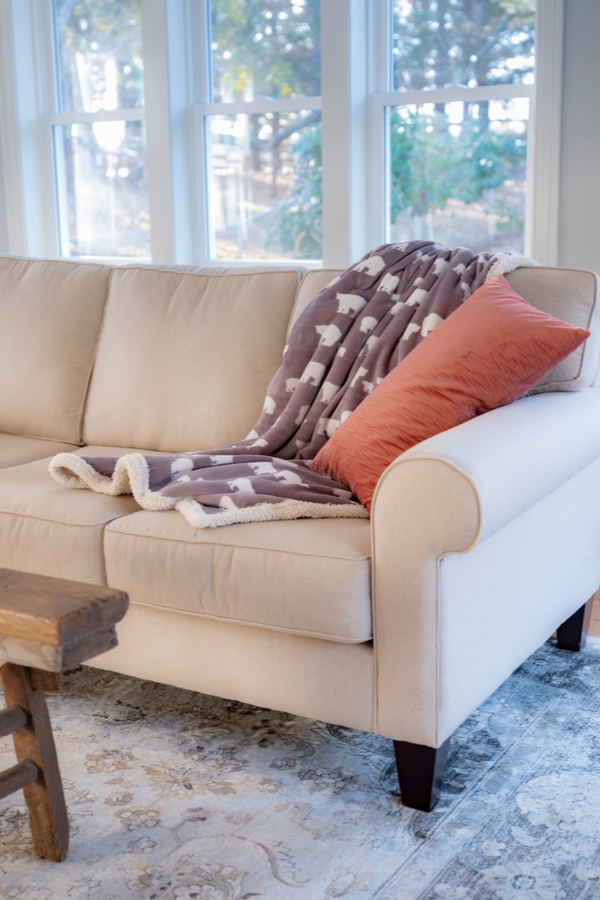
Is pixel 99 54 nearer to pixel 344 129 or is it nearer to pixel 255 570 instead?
pixel 344 129

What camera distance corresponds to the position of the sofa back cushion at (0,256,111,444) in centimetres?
261

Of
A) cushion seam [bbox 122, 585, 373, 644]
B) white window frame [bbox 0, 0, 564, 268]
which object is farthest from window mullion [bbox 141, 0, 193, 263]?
cushion seam [bbox 122, 585, 373, 644]

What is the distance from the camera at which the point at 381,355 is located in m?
2.06

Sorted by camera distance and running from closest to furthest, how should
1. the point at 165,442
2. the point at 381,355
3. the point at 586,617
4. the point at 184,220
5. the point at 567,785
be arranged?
1. the point at 567,785
2. the point at 381,355
3. the point at 586,617
4. the point at 165,442
5. the point at 184,220

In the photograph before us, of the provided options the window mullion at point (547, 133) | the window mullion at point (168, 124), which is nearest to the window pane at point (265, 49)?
the window mullion at point (168, 124)

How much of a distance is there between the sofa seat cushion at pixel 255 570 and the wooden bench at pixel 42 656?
1.06 ft

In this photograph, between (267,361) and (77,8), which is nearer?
(267,361)

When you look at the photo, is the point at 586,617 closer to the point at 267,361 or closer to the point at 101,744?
the point at 267,361

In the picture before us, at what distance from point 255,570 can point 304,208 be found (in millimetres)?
2449

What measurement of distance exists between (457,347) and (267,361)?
0.67 meters

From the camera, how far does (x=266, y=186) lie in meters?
3.86

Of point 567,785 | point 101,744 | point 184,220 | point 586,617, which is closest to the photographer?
point 567,785

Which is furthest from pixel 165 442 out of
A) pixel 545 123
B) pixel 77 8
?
pixel 77 8

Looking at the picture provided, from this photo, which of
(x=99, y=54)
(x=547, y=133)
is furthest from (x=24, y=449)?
(x=99, y=54)
